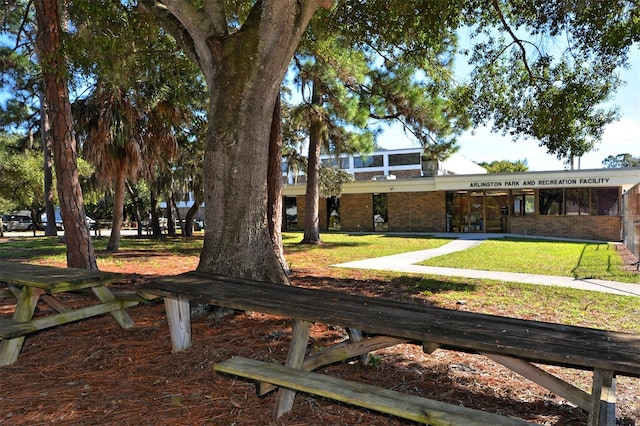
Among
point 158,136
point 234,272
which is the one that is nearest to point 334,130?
point 158,136

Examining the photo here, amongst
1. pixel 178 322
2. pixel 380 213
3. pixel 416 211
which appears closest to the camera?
pixel 178 322

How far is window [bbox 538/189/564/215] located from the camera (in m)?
21.9

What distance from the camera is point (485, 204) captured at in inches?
963

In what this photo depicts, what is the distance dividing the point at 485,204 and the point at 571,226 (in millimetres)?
Answer: 4516

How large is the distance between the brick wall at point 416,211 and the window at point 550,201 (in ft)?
16.7

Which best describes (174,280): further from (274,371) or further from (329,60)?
(329,60)

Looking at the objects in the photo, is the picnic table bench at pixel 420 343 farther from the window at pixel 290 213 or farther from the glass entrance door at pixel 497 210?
the window at pixel 290 213

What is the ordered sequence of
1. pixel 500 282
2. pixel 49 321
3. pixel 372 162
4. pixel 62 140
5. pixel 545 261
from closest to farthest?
pixel 49 321
pixel 62 140
pixel 500 282
pixel 545 261
pixel 372 162

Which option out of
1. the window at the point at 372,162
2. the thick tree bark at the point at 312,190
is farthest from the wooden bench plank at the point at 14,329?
the window at the point at 372,162

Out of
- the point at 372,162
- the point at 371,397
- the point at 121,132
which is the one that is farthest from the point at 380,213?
the point at 372,162

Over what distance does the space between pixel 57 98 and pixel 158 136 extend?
6.75 metres

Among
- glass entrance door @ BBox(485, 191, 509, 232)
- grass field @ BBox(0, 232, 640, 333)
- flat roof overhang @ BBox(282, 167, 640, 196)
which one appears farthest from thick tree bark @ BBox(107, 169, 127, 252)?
glass entrance door @ BBox(485, 191, 509, 232)

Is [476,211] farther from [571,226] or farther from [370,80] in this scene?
[370,80]

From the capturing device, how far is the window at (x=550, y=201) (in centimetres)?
2189
